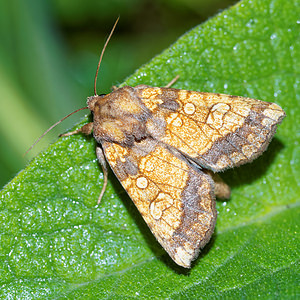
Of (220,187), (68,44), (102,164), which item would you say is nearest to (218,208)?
(220,187)

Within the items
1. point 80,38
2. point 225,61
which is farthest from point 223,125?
point 80,38

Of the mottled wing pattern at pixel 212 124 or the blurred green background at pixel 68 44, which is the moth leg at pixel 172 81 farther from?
the blurred green background at pixel 68 44

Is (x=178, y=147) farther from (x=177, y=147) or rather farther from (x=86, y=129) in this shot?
(x=86, y=129)

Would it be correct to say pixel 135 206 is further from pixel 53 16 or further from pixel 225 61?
pixel 53 16

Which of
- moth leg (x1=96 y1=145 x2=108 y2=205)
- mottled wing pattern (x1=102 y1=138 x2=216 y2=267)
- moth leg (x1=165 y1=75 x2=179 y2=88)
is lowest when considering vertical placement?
mottled wing pattern (x1=102 y1=138 x2=216 y2=267)

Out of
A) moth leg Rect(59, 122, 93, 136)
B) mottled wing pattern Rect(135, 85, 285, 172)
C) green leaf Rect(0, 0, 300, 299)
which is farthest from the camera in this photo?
moth leg Rect(59, 122, 93, 136)

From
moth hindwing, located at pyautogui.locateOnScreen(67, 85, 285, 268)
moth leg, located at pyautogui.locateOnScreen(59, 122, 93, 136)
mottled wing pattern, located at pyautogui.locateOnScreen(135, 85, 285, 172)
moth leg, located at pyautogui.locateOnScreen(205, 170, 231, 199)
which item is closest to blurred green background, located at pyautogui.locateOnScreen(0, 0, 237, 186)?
moth leg, located at pyautogui.locateOnScreen(59, 122, 93, 136)

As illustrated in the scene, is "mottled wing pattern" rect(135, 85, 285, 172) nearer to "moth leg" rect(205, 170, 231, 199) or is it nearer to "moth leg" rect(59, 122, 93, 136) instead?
"moth leg" rect(205, 170, 231, 199)

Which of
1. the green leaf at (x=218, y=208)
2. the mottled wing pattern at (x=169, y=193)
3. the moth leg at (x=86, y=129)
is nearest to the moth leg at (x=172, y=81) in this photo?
the green leaf at (x=218, y=208)
